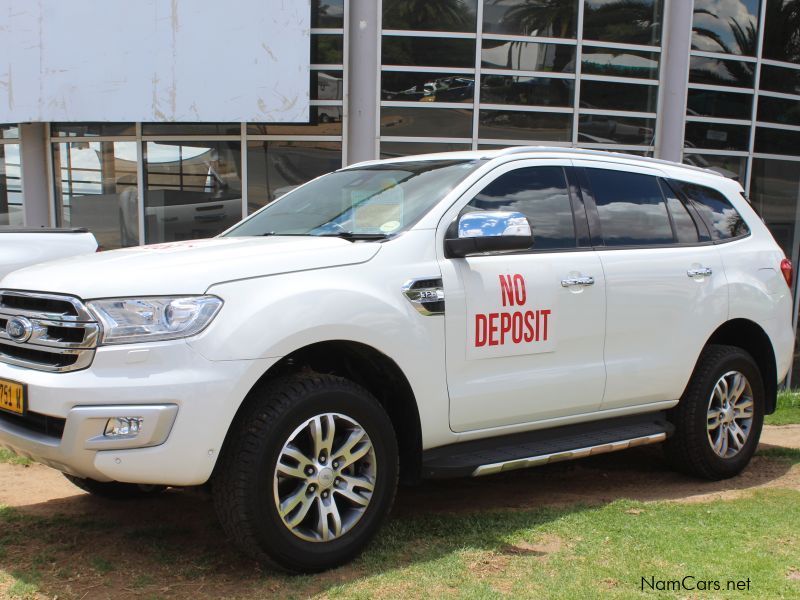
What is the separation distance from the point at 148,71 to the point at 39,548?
365 inches

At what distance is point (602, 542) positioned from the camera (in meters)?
3.94

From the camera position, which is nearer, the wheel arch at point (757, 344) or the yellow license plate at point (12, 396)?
the yellow license plate at point (12, 396)

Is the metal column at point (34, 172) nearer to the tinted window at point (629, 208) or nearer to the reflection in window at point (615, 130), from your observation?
the reflection in window at point (615, 130)

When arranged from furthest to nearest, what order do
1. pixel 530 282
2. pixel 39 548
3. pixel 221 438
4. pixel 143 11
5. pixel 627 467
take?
pixel 143 11, pixel 627 467, pixel 530 282, pixel 39 548, pixel 221 438

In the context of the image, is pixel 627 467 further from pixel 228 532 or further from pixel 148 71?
pixel 148 71

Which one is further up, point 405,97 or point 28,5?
point 28,5

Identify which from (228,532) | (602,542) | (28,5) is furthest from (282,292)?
(28,5)

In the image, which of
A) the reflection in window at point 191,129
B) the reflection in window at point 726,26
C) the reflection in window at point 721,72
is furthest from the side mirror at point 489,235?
the reflection in window at point 726,26

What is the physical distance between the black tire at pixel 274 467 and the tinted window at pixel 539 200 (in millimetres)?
1346

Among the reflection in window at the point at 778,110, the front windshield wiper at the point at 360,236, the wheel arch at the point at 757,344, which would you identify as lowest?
the wheel arch at the point at 757,344

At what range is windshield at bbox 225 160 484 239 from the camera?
4125mm

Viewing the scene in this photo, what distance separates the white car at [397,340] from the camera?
322 centimetres

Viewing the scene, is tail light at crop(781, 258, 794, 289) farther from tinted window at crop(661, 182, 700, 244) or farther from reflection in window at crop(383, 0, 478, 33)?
reflection in window at crop(383, 0, 478, 33)

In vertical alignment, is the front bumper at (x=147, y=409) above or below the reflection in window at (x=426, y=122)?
below
